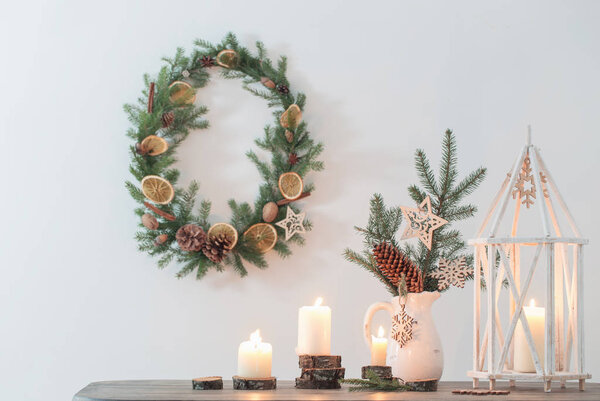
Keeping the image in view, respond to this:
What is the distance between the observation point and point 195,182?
183cm

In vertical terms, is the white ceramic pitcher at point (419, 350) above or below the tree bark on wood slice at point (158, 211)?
below

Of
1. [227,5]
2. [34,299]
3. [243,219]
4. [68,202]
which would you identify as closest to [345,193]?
[243,219]

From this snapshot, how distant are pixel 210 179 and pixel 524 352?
2.92 feet

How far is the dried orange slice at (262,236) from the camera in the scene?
1786 mm

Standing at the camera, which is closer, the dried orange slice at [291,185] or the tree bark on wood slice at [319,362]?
the tree bark on wood slice at [319,362]

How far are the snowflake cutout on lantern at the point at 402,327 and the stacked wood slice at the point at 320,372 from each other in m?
0.12

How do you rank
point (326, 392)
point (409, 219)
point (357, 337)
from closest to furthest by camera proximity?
point (326, 392), point (409, 219), point (357, 337)

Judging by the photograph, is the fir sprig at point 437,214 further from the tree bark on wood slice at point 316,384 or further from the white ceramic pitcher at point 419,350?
the tree bark on wood slice at point 316,384

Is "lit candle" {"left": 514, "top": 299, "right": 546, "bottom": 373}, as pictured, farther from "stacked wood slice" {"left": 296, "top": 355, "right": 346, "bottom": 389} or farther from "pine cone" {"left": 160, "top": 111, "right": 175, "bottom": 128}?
"pine cone" {"left": 160, "top": 111, "right": 175, "bottom": 128}

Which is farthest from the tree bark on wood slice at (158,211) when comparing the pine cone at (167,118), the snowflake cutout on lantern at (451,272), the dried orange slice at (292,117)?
the snowflake cutout on lantern at (451,272)

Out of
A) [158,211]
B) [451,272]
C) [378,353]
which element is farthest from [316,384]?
[158,211]

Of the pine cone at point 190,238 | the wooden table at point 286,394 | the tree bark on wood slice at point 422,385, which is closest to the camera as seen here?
the wooden table at point 286,394

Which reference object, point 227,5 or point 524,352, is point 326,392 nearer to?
point 524,352

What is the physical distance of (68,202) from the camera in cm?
186
